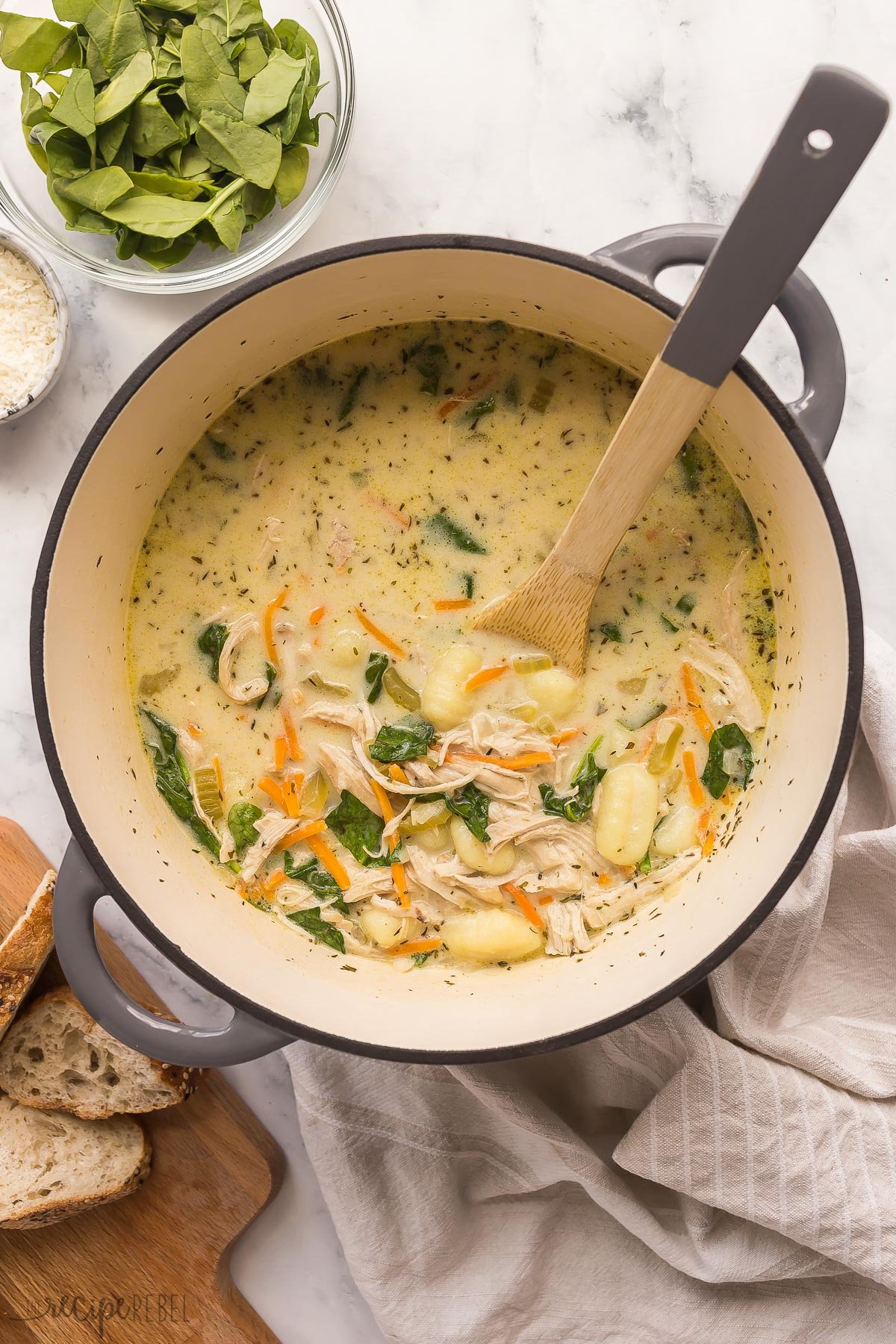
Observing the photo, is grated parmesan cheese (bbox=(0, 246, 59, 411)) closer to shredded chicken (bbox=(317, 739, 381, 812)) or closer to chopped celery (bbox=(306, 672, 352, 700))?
chopped celery (bbox=(306, 672, 352, 700))

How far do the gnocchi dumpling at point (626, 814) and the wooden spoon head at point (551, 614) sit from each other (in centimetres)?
20

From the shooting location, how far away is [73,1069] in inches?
81.4

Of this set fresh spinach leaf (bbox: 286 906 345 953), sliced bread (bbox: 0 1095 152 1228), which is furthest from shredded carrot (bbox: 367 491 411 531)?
sliced bread (bbox: 0 1095 152 1228)

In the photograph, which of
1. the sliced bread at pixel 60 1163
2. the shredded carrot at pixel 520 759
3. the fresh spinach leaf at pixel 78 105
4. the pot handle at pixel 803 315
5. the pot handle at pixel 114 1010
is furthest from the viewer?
the sliced bread at pixel 60 1163

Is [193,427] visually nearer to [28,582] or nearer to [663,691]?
[28,582]

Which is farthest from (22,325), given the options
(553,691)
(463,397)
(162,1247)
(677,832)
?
(162,1247)

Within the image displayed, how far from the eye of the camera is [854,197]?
6.52ft

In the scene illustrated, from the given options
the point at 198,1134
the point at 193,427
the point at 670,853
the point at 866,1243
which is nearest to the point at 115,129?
the point at 193,427

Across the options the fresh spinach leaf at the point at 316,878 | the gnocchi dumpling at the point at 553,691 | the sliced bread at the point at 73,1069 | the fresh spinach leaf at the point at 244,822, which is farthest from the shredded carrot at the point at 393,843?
the sliced bread at the point at 73,1069

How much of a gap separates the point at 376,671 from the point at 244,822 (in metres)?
0.36

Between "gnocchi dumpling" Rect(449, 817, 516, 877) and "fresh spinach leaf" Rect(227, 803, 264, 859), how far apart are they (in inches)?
13.9

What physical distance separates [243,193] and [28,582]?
A: 814mm

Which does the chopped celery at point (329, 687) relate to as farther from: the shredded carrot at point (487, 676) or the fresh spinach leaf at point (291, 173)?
the fresh spinach leaf at point (291, 173)

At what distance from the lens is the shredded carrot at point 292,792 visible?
76.0 inches
